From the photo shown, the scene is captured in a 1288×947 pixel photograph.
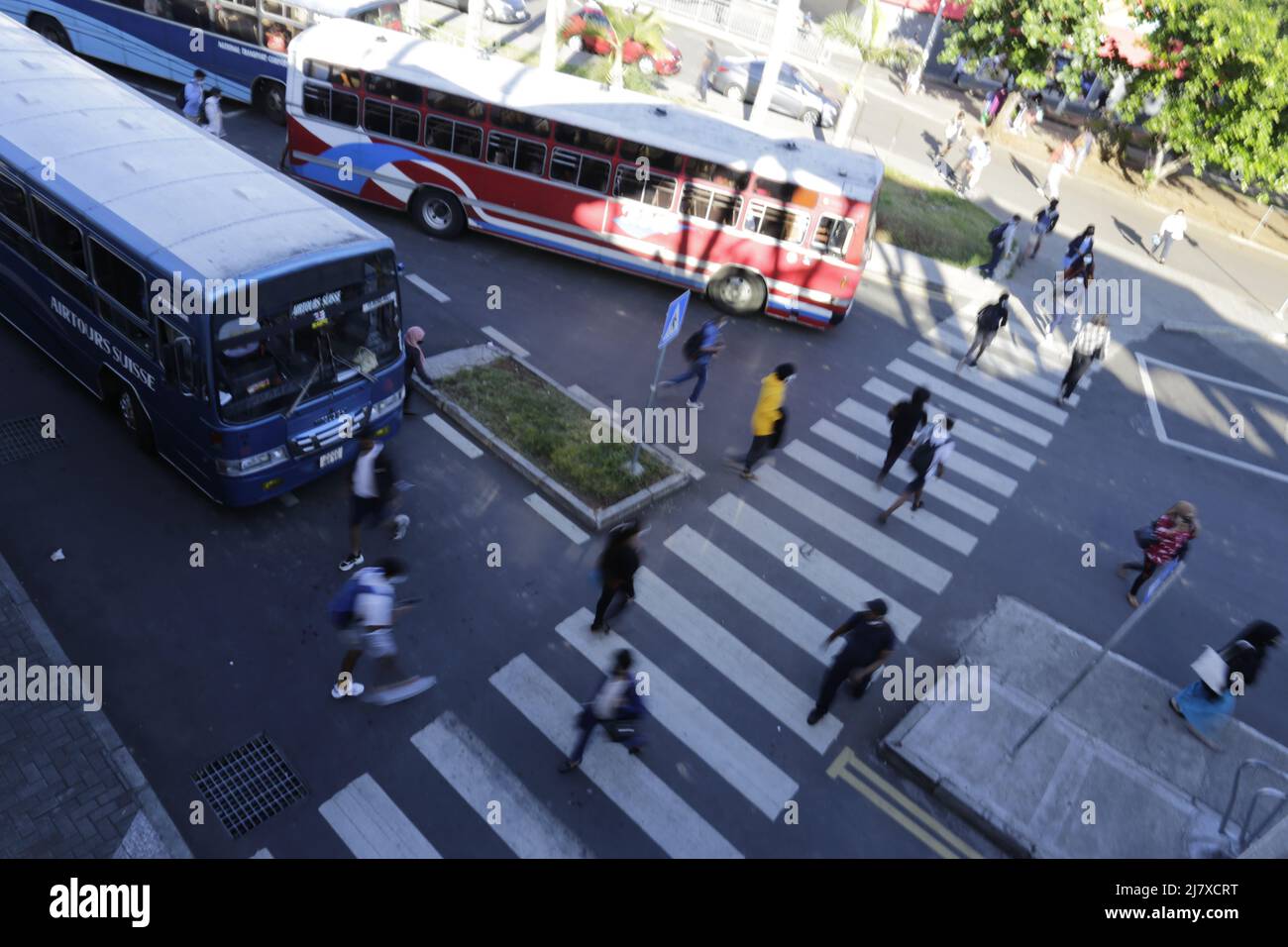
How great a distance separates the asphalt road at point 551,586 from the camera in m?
7.51

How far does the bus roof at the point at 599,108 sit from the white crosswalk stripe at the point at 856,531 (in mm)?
5803

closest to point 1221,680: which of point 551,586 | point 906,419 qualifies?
point 906,419

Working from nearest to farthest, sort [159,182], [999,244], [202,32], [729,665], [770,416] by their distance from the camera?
[729,665], [159,182], [770,416], [202,32], [999,244]

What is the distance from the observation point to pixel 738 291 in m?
16.2

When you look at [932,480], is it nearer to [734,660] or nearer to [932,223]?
[734,660]

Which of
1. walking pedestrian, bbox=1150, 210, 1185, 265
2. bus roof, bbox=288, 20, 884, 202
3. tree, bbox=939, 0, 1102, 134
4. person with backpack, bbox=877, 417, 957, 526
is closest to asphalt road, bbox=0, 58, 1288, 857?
person with backpack, bbox=877, 417, 957, 526

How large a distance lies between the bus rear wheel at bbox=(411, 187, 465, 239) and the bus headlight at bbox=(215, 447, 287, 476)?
8.90 meters

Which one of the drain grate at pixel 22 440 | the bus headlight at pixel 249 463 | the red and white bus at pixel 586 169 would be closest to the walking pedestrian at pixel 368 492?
the bus headlight at pixel 249 463

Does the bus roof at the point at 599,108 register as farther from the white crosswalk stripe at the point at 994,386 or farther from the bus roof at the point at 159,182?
the bus roof at the point at 159,182

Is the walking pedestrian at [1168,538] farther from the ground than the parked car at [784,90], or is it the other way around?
the parked car at [784,90]

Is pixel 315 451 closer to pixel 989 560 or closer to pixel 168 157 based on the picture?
pixel 168 157

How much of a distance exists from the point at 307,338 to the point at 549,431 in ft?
11.9

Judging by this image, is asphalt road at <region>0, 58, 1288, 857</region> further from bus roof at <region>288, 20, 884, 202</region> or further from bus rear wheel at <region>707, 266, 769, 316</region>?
bus roof at <region>288, 20, 884, 202</region>
